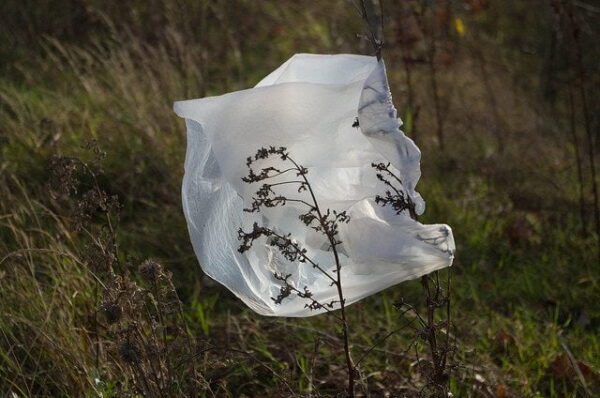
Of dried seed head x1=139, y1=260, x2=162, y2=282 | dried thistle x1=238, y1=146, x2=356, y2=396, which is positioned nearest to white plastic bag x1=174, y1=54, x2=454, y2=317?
dried thistle x1=238, y1=146, x2=356, y2=396

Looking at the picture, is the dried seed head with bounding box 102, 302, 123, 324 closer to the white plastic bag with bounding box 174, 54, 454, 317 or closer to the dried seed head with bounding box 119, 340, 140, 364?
the dried seed head with bounding box 119, 340, 140, 364

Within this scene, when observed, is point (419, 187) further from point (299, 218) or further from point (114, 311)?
point (114, 311)

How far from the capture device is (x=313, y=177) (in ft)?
6.44

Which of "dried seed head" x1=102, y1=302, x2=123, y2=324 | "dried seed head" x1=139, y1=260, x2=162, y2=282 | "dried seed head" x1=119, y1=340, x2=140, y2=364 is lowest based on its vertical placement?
"dried seed head" x1=119, y1=340, x2=140, y2=364

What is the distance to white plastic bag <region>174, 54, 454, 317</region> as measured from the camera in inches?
69.5

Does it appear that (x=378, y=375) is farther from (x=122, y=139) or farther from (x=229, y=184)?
(x=122, y=139)

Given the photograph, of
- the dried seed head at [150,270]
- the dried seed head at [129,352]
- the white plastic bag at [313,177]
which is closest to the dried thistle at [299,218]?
the white plastic bag at [313,177]

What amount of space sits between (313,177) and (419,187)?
208 cm

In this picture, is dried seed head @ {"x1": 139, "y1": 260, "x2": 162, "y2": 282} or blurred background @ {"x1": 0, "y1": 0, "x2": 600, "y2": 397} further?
blurred background @ {"x1": 0, "y1": 0, "x2": 600, "y2": 397}

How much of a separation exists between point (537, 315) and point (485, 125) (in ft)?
7.08

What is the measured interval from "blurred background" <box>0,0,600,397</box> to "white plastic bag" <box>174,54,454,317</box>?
0.61 feet

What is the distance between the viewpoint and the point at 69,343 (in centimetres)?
245

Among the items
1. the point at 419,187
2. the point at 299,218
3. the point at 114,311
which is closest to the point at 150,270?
the point at 114,311

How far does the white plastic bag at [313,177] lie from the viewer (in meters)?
1.76
